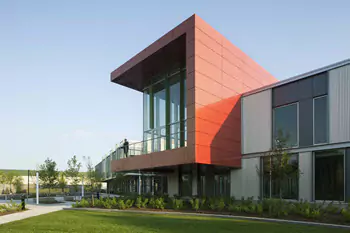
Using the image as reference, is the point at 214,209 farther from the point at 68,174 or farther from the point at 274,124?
the point at 68,174

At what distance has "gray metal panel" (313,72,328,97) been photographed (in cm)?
1775

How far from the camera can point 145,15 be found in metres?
16.4

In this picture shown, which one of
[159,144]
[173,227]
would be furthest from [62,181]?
[173,227]

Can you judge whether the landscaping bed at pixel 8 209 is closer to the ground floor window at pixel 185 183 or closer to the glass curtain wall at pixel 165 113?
the glass curtain wall at pixel 165 113

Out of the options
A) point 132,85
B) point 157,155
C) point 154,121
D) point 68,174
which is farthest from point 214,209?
point 68,174

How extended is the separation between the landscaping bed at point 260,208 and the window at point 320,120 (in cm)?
334

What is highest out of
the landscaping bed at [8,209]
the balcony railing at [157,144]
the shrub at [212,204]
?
the balcony railing at [157,144]

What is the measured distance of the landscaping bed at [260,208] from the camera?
13.8 meters

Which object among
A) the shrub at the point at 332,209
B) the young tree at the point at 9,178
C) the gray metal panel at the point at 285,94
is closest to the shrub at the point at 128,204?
the gray metal panel at the point at 285,94

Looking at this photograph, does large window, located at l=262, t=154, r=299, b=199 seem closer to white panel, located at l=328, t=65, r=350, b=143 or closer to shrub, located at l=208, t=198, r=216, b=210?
white panel, located at l=328, t=65, r=350, b=143

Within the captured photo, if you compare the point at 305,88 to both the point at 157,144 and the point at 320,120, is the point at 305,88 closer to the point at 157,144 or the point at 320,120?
the point at 320,120

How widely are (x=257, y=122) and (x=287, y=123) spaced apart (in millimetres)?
2115

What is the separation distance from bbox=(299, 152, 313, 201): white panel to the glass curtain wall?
6.65 metres

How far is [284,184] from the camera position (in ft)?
62.1
